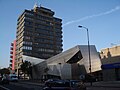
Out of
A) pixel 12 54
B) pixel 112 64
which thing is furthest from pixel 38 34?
pixel 112 64

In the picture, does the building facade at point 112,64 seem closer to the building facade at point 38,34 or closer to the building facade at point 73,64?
the building facade at point 73,64

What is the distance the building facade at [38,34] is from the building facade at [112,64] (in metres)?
78.4

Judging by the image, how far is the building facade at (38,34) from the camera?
128m

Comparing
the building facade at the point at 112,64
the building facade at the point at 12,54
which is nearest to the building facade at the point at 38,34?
the building facade at the point at 12,54

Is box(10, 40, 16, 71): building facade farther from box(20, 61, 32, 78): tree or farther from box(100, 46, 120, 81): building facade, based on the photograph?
box(100, 46, 120, 81): building facade

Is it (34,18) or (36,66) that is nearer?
(36,66)

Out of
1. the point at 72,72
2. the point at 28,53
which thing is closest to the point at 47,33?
the point at 28,53

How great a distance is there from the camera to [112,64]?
49031 mm

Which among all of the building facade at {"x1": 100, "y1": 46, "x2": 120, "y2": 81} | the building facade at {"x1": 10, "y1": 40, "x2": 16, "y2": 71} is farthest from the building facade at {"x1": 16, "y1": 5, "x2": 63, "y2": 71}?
the building facade at {"x1": 100, "y1": 46, "x2": 120, "y2": 81}

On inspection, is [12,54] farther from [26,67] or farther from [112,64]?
[112,64]

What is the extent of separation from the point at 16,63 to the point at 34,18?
31.9 metres

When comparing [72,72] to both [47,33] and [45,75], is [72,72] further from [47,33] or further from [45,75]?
[47,33]

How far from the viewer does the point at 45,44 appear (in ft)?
Answer: 446

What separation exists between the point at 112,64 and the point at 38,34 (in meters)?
89.3
